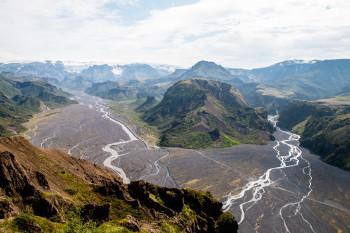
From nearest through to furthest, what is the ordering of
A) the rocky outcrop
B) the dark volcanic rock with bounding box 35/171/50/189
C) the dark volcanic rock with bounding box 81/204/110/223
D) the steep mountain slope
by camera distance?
the steep mountain slope, the rocky outcrop, the dark volcanic rock with bounding box 81/204/110/223, the dark volcanic rock with bounding box 35/171/50/189

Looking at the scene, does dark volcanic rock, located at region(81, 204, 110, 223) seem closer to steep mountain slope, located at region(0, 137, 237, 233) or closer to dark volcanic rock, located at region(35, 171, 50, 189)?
steep mountain slope, located at region(0, 137, 237, 233)

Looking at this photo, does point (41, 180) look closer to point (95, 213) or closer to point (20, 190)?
point (20, 190)

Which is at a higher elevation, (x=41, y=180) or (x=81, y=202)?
(x=41, y=180)

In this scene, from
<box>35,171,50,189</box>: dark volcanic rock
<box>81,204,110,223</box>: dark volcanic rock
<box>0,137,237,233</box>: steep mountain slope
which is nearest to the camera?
<box>0,137,237,233</box>: steep mountain slope

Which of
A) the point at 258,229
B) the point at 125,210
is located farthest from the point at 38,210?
the point at 258,229

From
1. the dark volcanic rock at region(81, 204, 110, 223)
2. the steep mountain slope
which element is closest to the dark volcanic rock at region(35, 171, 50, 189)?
the steep mountain slope

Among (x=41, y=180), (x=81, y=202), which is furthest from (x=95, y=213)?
(x=41, y=180)

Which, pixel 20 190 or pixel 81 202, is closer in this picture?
pixel 20 190

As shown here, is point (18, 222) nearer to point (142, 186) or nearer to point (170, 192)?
point (142, 186)

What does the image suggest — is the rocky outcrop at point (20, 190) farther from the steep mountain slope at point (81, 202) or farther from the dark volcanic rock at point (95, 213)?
the dark volcanic rock at point (95, 213)
